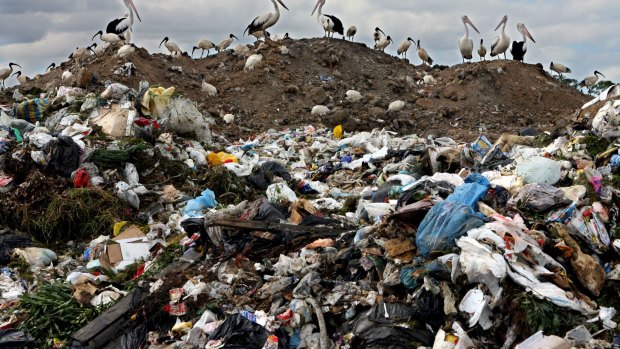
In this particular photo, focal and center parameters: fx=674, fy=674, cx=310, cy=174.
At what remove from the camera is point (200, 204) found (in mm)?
6844

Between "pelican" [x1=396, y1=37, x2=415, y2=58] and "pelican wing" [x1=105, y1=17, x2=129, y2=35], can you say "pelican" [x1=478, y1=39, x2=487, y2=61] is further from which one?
"pelican wing" [x1=105, y1=17, x2=129, y2=35]

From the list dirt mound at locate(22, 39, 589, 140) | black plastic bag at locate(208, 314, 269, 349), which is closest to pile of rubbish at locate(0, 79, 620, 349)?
black plastic bag at locate(208, 314, 269, 349)

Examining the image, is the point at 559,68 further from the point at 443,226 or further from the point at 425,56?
the point at 443,226

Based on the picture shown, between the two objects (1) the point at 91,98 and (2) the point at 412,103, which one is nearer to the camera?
(1) the point at 91,98

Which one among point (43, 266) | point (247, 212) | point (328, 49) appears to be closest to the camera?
point (247, 212)

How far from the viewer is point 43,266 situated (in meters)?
6.10

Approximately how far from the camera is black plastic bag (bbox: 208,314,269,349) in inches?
158

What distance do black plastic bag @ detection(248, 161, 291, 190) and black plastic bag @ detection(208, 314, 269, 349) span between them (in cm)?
405

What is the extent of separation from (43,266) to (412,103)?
11989 mm

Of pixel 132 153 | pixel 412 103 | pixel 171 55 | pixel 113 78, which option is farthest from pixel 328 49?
pixel 132 153

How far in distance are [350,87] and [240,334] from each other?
44.0 ft

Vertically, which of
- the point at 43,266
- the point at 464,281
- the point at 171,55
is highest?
the point at 171,55

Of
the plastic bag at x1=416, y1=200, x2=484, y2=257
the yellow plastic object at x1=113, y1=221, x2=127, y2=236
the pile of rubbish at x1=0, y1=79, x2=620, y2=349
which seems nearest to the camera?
the pile of rubbish at x1=0, y1=79, x2=620, y2=349

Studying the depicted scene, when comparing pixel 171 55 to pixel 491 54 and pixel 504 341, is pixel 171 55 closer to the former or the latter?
pixel 491 54
